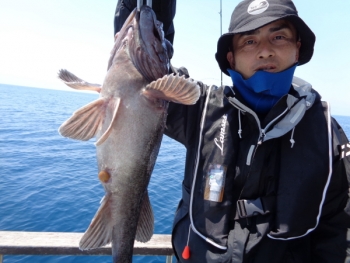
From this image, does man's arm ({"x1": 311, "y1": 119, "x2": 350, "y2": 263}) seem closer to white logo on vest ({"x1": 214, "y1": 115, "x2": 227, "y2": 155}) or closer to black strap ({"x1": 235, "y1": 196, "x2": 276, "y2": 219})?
black strap ({"x1": 235, "y1": 196, "x2": 276, "y2": 219})

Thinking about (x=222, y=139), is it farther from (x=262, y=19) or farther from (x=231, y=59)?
(x=262, y=19)

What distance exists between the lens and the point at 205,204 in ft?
7.35

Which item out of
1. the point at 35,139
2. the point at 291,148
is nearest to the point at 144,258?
the point at 291,148

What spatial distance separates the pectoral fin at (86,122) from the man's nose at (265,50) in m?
1.43

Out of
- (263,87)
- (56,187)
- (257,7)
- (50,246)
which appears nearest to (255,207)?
(263,87)

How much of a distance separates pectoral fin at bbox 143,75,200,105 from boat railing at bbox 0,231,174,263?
182 cm

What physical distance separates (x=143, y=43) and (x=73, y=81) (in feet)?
2.00

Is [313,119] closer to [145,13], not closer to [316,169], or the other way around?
[316,169]

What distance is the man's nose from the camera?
2.26 metres

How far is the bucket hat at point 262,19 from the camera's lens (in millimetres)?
2184

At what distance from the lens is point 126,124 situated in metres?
1.88

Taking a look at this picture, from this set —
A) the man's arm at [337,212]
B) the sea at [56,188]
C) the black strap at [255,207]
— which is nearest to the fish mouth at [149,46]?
the black strap at [255,207]

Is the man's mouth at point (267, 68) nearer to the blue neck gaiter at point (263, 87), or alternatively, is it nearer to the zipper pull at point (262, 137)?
the blue neck gaiter at point (263, 87)

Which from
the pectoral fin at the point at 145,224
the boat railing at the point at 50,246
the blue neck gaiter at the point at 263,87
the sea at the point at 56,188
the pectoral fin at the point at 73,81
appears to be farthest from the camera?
the sea at the point at 56,188
